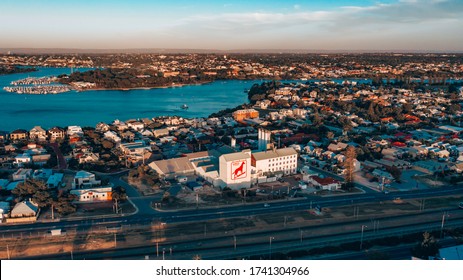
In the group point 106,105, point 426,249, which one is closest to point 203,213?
point 426,249

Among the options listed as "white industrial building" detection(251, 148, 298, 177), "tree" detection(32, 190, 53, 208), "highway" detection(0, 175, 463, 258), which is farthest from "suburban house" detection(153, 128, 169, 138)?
"tree" detection(32, 190, 53, 208)

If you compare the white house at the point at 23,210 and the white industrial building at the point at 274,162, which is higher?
the white industrial building at the point at 274,162

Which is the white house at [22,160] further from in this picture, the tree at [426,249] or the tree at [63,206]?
the tree at [426,249]

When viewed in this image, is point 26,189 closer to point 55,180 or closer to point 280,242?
point 55,180

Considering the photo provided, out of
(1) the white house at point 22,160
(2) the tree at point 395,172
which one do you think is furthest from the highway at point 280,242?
(1) the white house at point 22,160

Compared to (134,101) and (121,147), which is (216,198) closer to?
(121,147)
